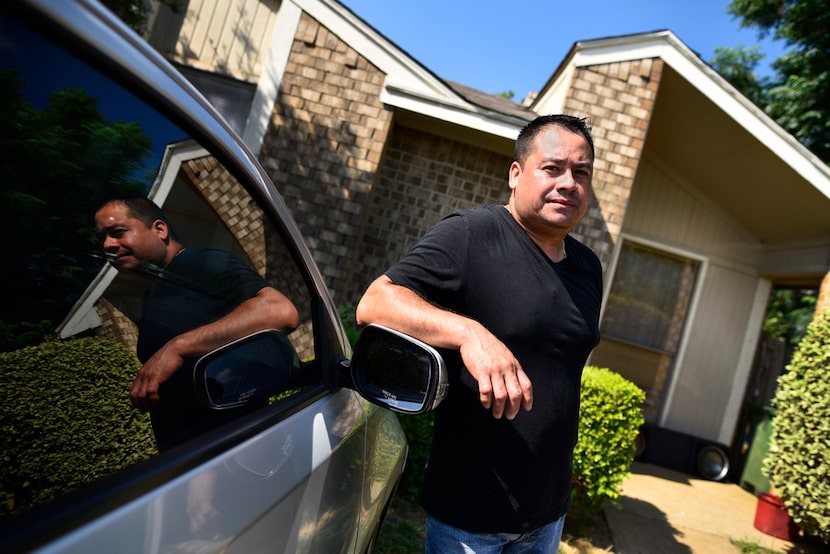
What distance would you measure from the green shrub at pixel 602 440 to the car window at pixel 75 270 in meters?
4.28

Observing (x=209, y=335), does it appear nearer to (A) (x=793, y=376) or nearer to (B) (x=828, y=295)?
(A) (x=793, y=376)

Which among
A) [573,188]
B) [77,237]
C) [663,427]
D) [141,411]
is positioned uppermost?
[573,188]

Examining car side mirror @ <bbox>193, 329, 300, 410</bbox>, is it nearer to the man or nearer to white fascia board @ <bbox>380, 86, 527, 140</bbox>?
the man

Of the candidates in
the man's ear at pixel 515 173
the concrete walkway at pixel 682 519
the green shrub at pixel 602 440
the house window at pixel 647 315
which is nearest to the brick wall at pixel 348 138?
the house window at pixel 647 315

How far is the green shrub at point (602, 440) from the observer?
4746mm

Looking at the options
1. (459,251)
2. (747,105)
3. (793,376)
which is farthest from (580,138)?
(747,105)

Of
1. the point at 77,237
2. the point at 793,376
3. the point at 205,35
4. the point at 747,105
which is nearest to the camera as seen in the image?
the point at 77,237

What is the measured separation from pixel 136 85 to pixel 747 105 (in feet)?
23.9

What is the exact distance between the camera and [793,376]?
227 inches

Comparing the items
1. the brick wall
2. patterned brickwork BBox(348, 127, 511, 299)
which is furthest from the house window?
patterned brickwork BBox(348, 127, 511, 299)

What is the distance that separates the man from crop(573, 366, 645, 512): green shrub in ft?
10.2

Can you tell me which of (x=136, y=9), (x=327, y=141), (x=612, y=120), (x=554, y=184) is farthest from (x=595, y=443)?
(x=136, y=9)

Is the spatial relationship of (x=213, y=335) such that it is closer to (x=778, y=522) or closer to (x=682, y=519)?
(x=682, y=519)

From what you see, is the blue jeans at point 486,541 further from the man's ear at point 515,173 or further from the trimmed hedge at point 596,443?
the trimmed hedge at point 596,443
